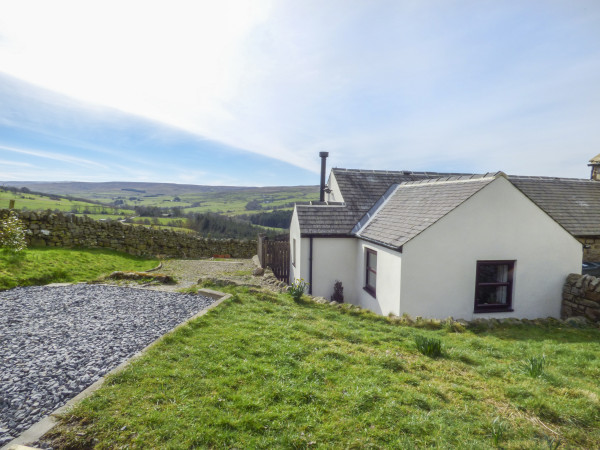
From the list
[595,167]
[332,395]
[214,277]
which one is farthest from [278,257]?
[595,167]

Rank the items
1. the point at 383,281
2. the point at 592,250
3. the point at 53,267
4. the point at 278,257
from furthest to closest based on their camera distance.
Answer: the point at 278,257 < the point at 592,250 < the point at 53,267 < the point at 383,281

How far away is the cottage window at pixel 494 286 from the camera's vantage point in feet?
28.9

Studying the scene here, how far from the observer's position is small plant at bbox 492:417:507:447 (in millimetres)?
3200

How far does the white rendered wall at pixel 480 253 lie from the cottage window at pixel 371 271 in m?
2.07

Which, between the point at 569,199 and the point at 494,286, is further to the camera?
the point at 569,199

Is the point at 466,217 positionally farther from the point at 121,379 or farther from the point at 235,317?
the point at 121,379

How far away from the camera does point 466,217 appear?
845cm

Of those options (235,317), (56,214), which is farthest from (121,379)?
(56,214)

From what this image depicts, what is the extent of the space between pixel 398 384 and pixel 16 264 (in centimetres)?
1144

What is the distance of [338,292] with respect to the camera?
11.6 metres

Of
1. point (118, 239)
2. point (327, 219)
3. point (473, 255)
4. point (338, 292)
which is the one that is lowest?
point (338, 292)

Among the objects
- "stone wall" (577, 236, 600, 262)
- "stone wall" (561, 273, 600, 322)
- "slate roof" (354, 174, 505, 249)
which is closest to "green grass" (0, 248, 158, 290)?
"slate roof" (354, 174, 505, 249)

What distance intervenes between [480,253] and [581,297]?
3148 mm

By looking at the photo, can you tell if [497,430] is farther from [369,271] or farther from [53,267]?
[53,267]
